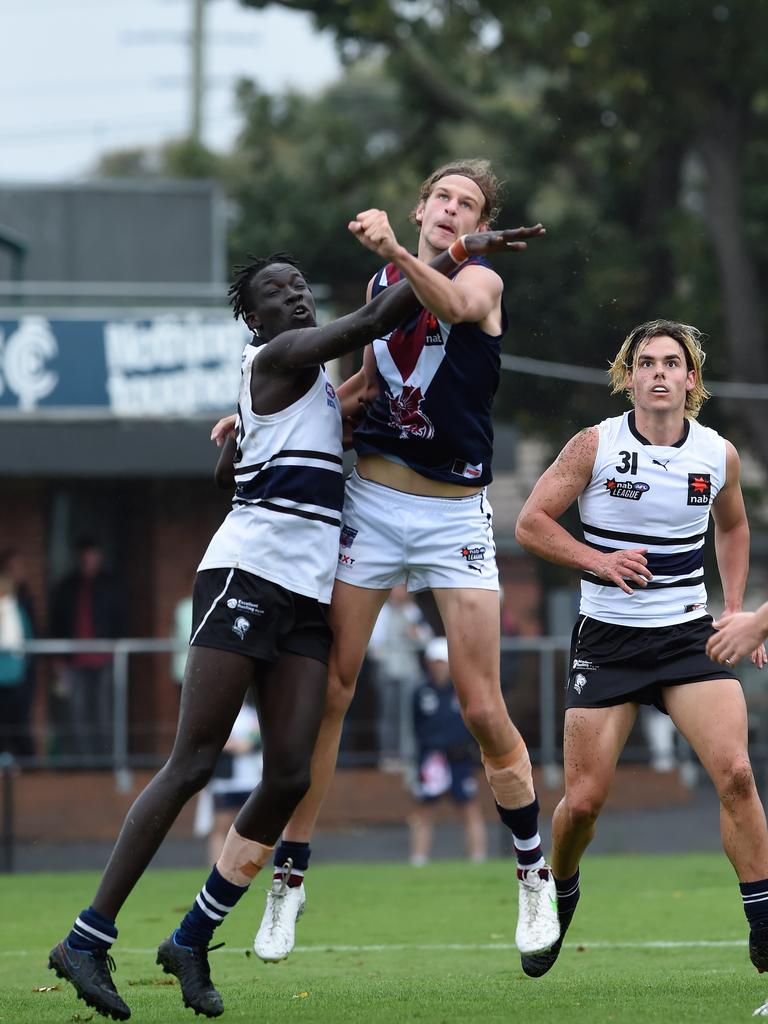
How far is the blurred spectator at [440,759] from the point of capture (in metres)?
14.1

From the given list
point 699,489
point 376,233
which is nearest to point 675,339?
point 699,489

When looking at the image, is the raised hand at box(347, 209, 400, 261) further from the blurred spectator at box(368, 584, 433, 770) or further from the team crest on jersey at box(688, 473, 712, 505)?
the blurred spectator at box(368, 584, 433, 770)

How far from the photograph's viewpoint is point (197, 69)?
43.9 m

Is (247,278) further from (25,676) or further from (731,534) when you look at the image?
(25,676)

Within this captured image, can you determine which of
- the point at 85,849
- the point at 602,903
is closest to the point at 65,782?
the point at 85,849

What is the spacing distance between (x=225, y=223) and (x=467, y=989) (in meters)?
22.2

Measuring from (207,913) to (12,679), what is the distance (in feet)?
33.9

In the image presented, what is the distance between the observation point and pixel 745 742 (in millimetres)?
6305

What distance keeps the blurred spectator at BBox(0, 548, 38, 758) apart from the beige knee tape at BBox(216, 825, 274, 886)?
402 inches

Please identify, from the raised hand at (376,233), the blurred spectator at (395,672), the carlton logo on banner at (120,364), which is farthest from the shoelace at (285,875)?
the carlton logo on banner at (120,364)

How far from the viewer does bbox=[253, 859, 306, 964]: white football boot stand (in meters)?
6.41

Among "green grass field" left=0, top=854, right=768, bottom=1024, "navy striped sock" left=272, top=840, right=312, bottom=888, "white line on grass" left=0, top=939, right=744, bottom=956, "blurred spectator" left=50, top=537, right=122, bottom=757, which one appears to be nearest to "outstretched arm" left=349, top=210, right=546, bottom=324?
"navy striped sock" left=272, top=840, right=312, bottom=888

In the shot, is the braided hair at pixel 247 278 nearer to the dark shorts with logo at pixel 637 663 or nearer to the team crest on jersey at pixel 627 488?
the team crest on jersey at pixel 627 488

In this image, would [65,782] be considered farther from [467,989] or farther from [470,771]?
[467,989]
